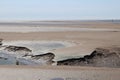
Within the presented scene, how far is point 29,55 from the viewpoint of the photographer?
18.4 m

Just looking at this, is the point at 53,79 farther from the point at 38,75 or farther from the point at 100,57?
the point at 100,57

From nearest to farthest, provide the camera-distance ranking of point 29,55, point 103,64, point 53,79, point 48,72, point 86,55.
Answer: point 53,79 → point 48,72 → point 103,64 → point 86,55 → point 29,55

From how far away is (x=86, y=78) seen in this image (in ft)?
40.2

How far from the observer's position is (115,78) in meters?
12.4

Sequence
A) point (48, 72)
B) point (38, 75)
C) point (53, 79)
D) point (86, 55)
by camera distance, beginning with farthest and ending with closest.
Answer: point (86, 55), point (48, 72), point (38, 75), point (53, 79)

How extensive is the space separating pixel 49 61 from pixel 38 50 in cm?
339

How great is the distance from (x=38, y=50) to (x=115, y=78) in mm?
8362

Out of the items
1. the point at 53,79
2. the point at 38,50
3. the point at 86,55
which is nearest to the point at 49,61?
the point at 86,55

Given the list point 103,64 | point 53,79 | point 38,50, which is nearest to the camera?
point 53,79

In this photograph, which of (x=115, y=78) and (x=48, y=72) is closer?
(x=115, y=78)

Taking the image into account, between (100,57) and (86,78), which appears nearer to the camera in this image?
(86,78)

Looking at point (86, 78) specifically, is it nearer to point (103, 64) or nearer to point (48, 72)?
point (48, 72)

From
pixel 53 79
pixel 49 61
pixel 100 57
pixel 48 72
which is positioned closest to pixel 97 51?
pixel 100 57

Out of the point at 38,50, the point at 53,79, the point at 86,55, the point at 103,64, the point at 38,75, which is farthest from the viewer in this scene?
the point at 38,50
